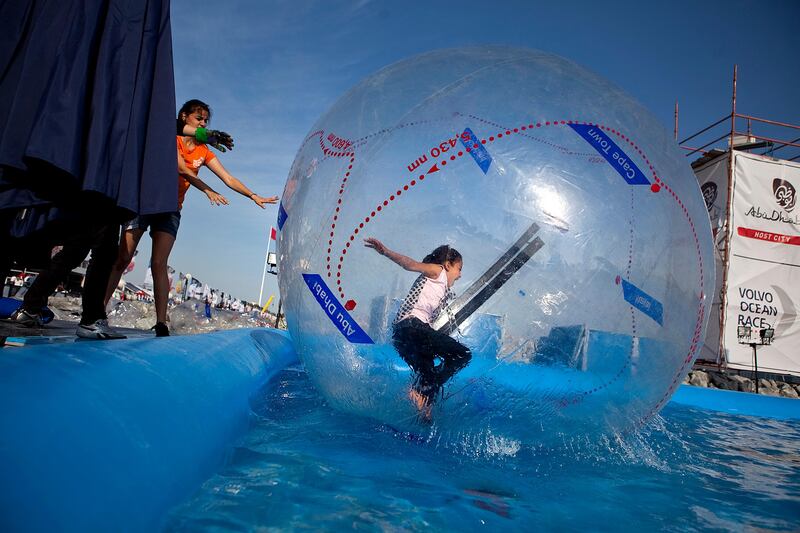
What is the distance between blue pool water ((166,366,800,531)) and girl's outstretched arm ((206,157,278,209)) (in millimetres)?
1663

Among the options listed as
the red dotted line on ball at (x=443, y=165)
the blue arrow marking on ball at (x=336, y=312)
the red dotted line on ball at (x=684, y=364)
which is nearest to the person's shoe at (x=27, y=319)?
the blue arrow marking on ball at (x=336, y=312)

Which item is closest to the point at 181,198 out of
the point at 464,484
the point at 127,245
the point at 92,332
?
the point at 127,245

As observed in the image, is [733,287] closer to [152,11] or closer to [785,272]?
[785,272]

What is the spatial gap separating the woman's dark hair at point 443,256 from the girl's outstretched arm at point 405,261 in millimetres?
20

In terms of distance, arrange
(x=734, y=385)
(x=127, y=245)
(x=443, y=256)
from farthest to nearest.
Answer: (x=734, y=385), (x=127, y=245), (x=443, y=256)

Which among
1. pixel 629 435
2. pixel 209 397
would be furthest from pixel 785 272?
pixel 209 397

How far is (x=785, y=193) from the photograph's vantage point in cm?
1222

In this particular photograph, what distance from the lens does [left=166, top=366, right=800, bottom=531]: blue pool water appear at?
1480 mm

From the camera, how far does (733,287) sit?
39.0ft

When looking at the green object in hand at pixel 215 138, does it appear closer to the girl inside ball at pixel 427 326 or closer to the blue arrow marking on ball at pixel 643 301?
the girl inside ball at pixel 427 326

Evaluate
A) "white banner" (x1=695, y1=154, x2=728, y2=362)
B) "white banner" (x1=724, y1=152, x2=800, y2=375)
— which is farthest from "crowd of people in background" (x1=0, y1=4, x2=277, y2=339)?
"white banner" (x1=724, y1=152, x2=800, y2=375)

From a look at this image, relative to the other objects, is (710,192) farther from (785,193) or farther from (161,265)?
(161,265)

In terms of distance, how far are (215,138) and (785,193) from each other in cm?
1433

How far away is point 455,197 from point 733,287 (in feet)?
41.6
